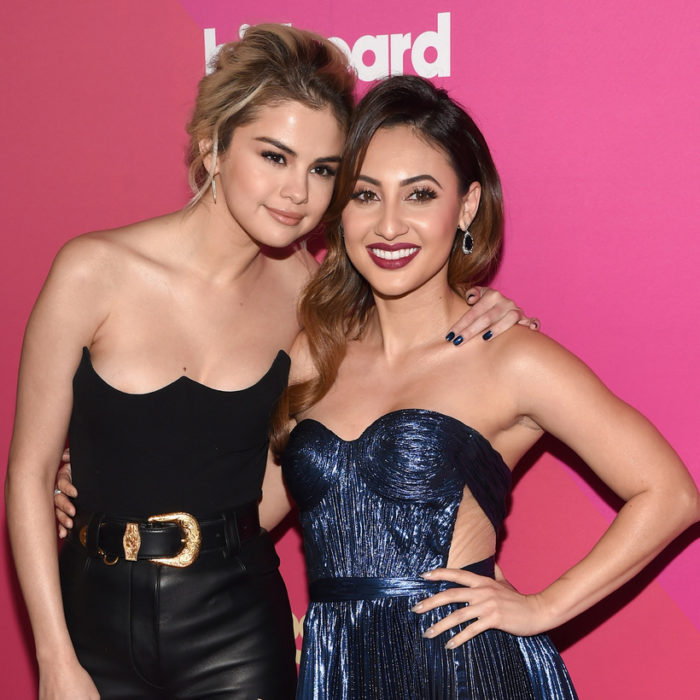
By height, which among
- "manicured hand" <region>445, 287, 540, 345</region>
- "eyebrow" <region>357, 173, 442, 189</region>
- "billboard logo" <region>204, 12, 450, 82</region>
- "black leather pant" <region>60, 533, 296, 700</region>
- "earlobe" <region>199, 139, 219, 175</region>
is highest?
"billboard logo" <region>204, 12, 450, 82</region>

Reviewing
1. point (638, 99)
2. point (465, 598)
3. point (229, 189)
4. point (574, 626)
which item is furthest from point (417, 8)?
point (574, 626)

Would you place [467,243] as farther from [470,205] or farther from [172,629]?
[172,629]

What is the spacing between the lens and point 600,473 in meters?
2.23

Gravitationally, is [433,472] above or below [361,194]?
below

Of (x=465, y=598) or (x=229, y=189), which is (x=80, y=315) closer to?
(x=229, y=189)

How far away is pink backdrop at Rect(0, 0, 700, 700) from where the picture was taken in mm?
2564

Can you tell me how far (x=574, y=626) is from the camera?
112 inches

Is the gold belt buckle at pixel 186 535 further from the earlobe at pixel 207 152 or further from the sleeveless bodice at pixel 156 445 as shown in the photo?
the earlobe at pixel 207 152

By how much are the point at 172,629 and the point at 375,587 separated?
1.52ft

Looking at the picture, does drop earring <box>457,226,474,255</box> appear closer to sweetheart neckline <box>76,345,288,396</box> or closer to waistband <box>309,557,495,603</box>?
sweetheart neckline <box>76,345,288,396</box>

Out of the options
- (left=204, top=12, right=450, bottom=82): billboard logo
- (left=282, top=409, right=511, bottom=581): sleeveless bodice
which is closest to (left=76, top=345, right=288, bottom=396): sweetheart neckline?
(left=282, top=409, right=511, bottom=581): sleeveless bodice

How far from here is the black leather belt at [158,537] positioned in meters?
2.23

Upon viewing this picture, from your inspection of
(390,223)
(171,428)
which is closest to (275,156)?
(390,223)

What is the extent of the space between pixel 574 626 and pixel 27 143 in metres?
2.26
